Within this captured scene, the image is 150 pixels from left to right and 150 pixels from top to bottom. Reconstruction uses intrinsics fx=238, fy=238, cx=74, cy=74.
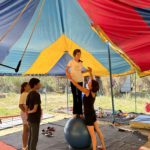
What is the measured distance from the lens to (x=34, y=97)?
3.58 meters

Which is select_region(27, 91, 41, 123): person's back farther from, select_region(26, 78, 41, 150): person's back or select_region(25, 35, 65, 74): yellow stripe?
select_region(25, 35, 65, 74): yellow stripe

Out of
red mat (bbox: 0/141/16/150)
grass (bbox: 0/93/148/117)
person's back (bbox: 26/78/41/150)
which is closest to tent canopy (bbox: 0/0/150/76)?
person's back (bbox: 26/78/41/150)

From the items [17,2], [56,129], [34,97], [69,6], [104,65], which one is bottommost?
[56,129]

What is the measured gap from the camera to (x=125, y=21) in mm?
3443

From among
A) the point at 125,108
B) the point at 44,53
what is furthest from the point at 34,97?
the point at 125,108

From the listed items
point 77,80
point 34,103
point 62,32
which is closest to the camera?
point 34,103

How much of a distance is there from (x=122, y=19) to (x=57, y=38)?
8.97 feet

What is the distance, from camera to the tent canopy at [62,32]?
3553 mm

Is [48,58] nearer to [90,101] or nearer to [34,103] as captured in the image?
[90,101]

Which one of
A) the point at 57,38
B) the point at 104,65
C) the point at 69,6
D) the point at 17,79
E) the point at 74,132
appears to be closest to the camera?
the point at 74,132

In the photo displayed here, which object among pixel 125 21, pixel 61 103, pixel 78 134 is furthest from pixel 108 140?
pixel 61 103

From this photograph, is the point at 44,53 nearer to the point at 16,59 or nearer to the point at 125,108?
the point at 16,59

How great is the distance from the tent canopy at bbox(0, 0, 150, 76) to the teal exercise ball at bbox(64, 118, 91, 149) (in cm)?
166

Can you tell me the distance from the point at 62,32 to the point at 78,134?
2630 millimetres
